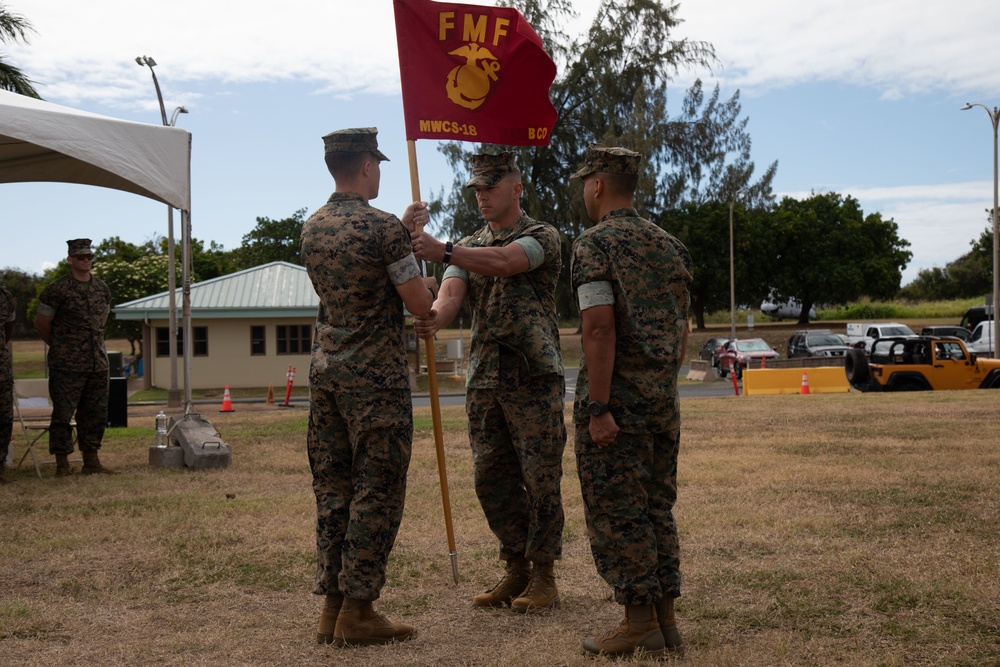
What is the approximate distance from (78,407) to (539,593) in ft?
22.0

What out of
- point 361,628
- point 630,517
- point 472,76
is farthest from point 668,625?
point 472,76

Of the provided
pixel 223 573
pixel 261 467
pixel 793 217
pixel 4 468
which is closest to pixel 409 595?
pixel 223 573

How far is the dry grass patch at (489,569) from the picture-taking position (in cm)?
439

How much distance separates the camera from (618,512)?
4.24 metres

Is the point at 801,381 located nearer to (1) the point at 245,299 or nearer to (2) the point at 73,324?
(2) the point at 73,324

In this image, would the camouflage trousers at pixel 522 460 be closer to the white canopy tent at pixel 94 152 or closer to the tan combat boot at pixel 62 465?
the white canopy tent at pixel 94 152

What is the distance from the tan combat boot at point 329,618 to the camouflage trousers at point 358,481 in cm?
6

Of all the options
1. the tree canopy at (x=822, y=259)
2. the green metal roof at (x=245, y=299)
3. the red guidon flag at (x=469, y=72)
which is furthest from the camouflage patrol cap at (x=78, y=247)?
the tree canopy at (x=822, y=259)

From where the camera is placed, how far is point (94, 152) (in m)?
8.58

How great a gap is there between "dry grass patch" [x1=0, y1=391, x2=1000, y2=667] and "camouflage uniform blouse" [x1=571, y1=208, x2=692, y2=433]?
1.05 meters

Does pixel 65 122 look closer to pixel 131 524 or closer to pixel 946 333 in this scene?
pixel 131 524

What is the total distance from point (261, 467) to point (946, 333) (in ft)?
120

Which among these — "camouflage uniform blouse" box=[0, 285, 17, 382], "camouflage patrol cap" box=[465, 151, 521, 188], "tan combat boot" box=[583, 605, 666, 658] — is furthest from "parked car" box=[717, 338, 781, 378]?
"tan combat boot" box=[583, 605, 666, 658]

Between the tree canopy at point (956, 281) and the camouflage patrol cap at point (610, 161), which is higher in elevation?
the tree canopy at point (956, 281)
